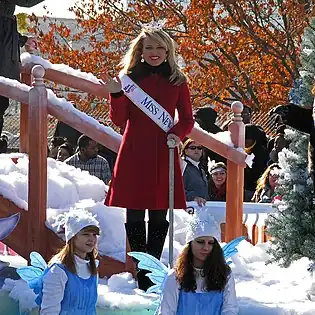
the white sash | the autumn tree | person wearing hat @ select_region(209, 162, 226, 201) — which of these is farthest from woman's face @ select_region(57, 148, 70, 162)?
the autumn tree

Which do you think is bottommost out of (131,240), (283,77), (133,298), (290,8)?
(133,298)

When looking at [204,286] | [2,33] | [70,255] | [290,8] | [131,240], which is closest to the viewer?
[204,286]

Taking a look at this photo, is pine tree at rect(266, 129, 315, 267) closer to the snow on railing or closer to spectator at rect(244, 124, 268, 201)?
the snow on railing

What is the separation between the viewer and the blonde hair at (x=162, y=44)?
6.01 m

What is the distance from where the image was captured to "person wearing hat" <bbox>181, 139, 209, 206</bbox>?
8.06 m

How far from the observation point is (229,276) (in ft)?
15.9

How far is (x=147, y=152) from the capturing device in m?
6.01

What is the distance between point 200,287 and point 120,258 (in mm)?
1747

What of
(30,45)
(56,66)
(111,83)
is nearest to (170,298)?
(111,83)

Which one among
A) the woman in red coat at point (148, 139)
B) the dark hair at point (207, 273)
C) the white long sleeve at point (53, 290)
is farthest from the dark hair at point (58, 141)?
the dark hair at point (207, 273)

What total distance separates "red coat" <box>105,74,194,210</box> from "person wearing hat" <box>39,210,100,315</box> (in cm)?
74

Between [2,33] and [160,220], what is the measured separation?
196cm

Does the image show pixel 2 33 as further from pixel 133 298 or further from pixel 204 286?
pixel 204 286

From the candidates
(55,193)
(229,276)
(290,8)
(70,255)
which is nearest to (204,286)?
(229,276)
